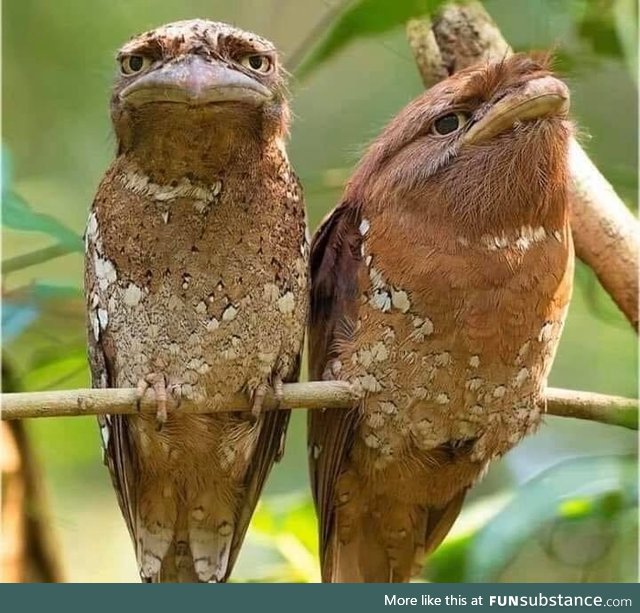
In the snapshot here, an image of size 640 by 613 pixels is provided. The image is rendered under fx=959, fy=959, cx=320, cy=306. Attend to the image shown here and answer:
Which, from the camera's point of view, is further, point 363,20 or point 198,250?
point 363,20

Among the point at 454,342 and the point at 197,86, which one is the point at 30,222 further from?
the point at 454,342

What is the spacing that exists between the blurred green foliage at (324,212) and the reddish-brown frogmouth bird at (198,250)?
0.44m

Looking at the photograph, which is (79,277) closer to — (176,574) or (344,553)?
(176,574)

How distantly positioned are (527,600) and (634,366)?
0.80m

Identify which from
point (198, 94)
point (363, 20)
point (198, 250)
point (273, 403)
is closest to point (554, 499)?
point (273, 403)

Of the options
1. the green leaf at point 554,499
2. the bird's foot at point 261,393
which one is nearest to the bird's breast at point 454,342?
the bird's foot at point 261,393

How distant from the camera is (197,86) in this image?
5.47ft

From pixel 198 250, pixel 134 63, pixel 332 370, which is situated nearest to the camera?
pixel 134 63

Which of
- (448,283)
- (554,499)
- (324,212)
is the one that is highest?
(324,212)

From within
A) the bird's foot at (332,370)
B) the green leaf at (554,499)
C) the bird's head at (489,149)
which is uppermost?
the bird's head at (489,149)

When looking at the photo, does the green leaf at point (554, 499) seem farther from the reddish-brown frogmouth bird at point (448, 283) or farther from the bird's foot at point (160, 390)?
the bird's foot at point (160, 390)

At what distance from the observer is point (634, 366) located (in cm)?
260

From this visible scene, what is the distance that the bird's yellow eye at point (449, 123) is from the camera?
1.96m

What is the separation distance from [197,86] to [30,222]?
911 millimetres
